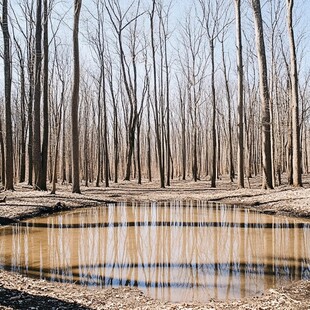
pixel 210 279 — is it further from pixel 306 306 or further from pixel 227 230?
pixel 227 230

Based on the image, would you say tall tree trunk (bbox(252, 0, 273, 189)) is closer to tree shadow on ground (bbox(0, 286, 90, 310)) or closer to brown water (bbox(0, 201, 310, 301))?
brown water (bbox(0, 201, 310, 301))

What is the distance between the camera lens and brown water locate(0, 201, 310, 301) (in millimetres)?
4516

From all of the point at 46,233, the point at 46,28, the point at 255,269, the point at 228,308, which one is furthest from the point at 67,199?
the point at 228,308

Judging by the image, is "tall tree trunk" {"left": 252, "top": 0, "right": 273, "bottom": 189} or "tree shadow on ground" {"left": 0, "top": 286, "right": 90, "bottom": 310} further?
"tall tree trunk" {"left": 252, "top": 0, "right": 273, "bottom": 189}

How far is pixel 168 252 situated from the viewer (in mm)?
5996

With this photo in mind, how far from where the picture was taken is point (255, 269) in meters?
5.00

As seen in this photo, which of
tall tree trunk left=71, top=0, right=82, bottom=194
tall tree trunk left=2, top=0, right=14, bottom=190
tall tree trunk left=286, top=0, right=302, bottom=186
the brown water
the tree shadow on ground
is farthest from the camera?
tall tree trunk left=71, top=0, right=82, bottom=194

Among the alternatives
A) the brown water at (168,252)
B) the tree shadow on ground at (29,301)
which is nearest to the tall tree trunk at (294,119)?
the brown water at (168,252)

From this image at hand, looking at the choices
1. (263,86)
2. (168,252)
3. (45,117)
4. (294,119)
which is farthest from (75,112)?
(168,252)

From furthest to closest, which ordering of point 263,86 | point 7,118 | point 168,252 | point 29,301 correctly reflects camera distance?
point 263,86 < point 7,118 < point 168,252 < point 29,301

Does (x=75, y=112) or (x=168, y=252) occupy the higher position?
(x=75, y=112)

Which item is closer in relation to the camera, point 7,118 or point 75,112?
point 7,118

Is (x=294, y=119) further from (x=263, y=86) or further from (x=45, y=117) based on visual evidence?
(x=45, y=117)

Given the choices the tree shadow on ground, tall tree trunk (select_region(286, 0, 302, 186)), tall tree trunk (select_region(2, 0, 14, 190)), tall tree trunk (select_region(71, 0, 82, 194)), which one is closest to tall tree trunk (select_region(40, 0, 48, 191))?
tall tree trunk (select_region(71, 0, 82, 194))
